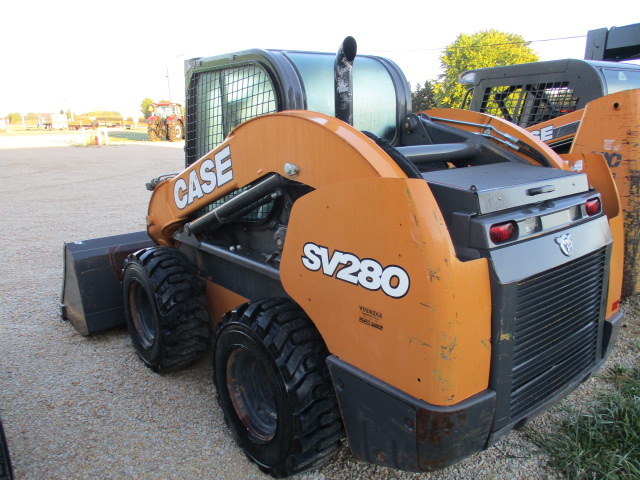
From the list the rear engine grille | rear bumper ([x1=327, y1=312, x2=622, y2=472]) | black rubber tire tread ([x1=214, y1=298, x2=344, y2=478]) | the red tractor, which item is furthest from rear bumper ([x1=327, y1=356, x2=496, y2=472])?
the red tractor

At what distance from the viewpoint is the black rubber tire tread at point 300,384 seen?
2021 millimetres

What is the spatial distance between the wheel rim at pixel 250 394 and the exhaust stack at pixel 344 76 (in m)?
1.19

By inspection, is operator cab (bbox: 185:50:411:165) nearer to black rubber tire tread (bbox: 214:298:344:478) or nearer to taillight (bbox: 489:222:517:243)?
black rubber tire tread (bbox: 214:298:344:478)

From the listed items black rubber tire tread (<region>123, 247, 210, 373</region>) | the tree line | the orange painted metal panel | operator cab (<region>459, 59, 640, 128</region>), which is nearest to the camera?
the orange painted metal panel

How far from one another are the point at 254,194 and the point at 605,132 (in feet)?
9.27

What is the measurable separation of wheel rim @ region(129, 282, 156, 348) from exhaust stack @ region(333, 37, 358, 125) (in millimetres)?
1903

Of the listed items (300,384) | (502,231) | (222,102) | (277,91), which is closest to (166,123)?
(222,102)

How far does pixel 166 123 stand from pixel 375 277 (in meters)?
27.4

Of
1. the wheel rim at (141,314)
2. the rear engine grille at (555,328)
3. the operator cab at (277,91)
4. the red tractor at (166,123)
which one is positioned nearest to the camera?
the rear engine grille at (555,328)

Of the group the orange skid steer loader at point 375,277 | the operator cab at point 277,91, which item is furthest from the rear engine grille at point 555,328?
the operator cab at point 277,91

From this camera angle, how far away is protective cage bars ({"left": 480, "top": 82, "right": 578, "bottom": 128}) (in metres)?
5.01

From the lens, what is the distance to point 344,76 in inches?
86.7

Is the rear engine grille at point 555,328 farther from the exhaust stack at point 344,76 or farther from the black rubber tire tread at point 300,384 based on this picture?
the exhaust stack at point 344,76

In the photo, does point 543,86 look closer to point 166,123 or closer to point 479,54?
point 479,54
